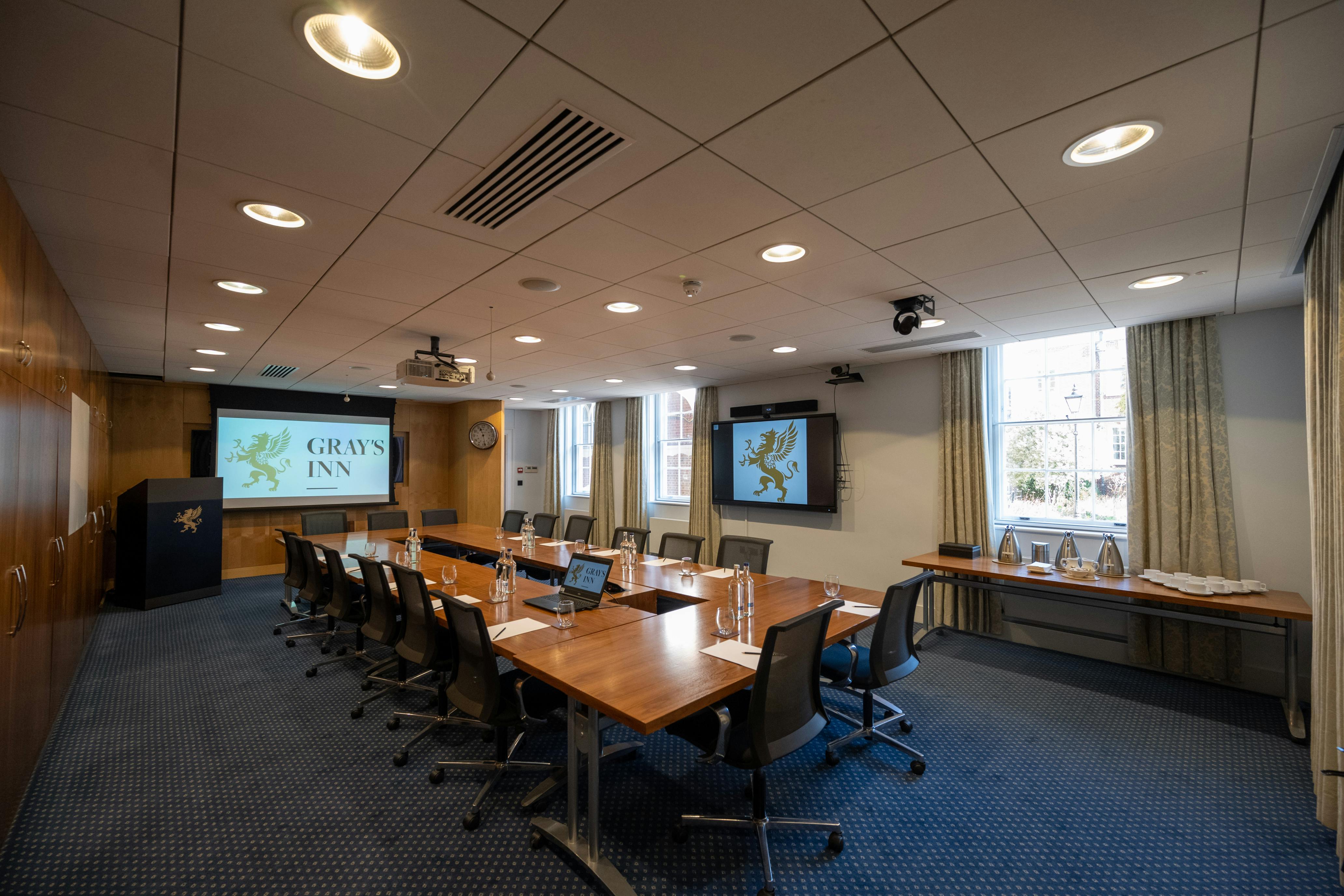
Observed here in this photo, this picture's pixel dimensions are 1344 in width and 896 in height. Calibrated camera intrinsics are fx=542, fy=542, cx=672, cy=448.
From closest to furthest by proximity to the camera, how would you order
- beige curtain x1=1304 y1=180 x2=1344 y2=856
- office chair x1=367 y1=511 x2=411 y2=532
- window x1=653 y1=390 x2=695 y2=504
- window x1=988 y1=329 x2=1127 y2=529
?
beige curtain x1=1304 y1=180 x2=1344 y2=856, window x1=988 y1=329 x2=1127 y2=529, office chair x1=367 y1=511 x2=411 y2=532, window x1=653 y1=390 x2=695 y2=504

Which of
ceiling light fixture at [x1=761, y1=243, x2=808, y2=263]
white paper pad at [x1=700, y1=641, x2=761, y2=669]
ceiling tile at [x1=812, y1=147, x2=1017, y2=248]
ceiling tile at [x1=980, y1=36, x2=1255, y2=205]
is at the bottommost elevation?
white paper pad at [x1=700, y1=641, x2=761, y2=669]

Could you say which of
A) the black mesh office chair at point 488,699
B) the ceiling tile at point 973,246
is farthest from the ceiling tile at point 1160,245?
the black mesh office chair at point 488,699

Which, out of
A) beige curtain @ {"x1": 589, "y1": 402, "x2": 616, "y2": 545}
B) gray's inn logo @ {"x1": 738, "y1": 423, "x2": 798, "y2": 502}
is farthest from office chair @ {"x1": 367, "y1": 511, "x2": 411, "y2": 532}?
gray's inn logo @ {"x1": 738, "y1": 423, "x2": 798, "y2": 502}

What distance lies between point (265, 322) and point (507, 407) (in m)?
6.34

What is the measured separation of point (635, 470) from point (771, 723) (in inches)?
274

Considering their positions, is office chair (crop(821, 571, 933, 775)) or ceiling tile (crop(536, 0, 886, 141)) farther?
office chair (crop(821, 571, 933, 775))

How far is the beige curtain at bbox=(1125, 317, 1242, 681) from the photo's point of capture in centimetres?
406

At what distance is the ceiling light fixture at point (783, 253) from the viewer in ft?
8.77

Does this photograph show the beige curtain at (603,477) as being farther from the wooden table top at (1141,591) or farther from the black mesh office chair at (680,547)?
the wooden table top at (1141,591)

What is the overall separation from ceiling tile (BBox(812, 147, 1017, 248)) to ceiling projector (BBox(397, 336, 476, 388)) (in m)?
3.47

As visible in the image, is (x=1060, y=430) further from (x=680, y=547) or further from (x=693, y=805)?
(x=693, y=805)

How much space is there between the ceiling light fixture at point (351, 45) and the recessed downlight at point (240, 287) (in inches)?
94.8

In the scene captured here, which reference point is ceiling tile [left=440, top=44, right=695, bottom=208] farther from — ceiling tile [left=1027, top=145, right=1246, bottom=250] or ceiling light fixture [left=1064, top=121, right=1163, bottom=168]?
ceiling tile [left=1027, top=145, right=1246, bottom=250]

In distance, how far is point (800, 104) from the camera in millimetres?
1601
